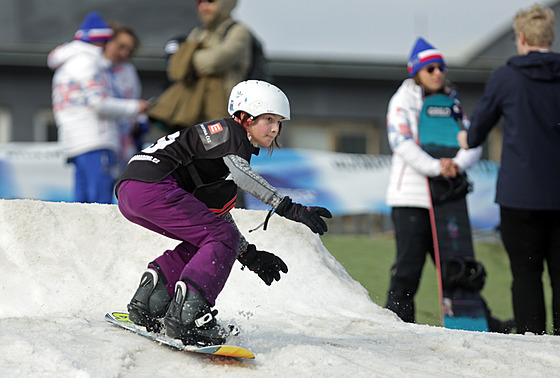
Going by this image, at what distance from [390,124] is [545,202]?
5.11ft

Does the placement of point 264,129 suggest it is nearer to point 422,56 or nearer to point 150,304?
point 150,304

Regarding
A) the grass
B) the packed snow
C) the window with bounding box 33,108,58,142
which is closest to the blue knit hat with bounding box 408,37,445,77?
the packed snow

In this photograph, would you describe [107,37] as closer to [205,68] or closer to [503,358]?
[205,68]

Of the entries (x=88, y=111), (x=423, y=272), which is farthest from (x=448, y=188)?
(x=88, y=111)

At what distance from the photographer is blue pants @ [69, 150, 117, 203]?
280 inches

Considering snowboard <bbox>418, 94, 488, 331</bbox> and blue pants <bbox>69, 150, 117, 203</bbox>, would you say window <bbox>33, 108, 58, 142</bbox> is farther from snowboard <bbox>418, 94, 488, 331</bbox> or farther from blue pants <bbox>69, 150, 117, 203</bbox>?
snowboard <bbox>418, 94, 488, 331</bbox>

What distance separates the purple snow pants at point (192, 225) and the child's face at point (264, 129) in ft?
1.46

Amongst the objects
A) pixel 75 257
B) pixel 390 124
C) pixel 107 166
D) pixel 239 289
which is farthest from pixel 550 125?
pixel 107 166

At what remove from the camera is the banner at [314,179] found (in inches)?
397

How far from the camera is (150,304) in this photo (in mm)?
3941

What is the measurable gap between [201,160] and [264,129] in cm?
36

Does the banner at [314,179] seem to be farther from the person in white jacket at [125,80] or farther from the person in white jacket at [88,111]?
the person in white jacket at [88,111]

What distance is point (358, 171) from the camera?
10.7 meters

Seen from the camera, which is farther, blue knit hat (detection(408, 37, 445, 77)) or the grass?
the grass
